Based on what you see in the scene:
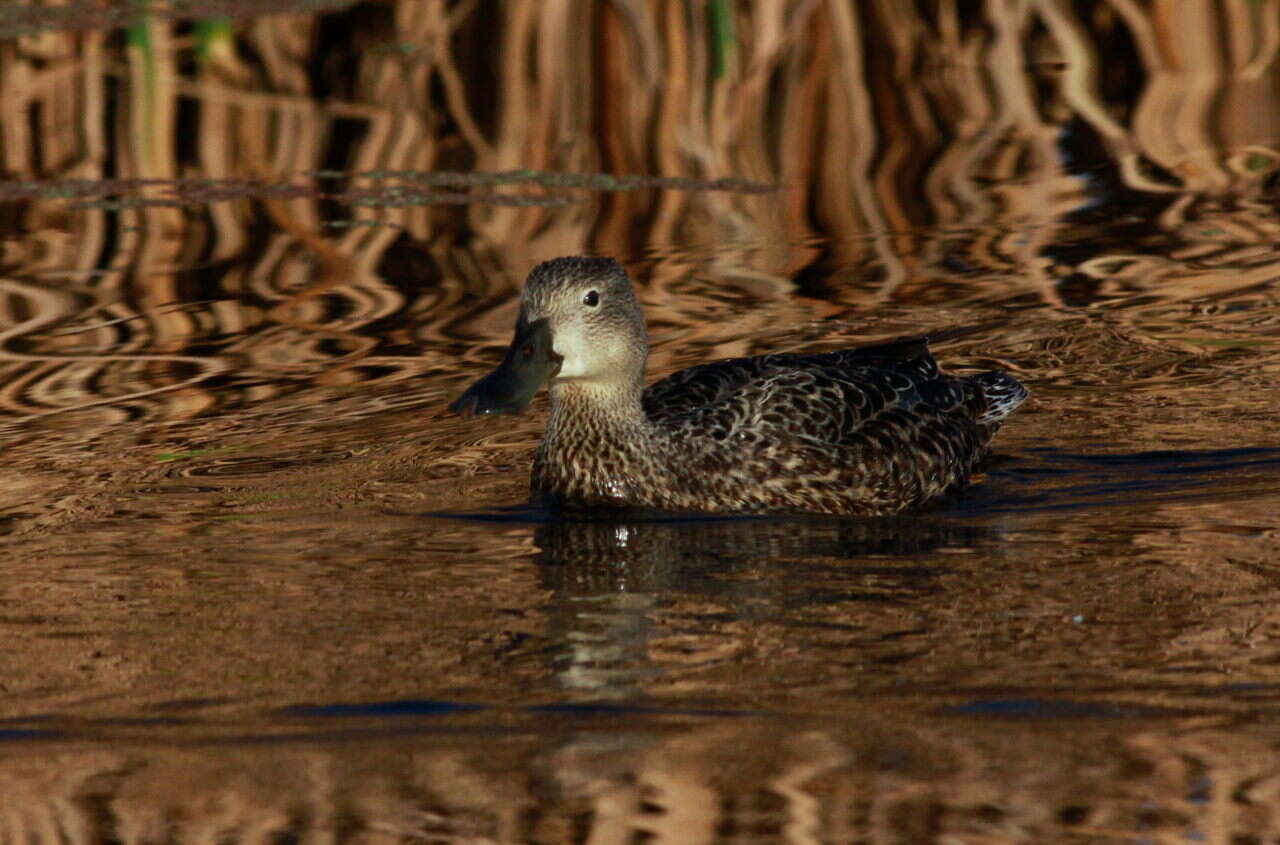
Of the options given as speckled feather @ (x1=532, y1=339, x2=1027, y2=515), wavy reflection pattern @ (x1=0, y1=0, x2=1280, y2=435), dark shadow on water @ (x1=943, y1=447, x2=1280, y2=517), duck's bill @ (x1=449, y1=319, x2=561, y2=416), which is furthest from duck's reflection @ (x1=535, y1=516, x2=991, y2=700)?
wavy reflection pattern @ (x1=0, y1=0, x2=1280, y2=435)

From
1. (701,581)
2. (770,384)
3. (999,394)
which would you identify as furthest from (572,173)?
(701,581)

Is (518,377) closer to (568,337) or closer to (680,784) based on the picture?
(568,337)

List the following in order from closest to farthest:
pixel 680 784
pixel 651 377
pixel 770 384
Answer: pixel 680 784 < pixel 770 384 < pixel 651 377

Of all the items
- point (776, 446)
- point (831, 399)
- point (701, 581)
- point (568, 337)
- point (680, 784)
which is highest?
point (568, 337)

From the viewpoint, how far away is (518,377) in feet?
24.4

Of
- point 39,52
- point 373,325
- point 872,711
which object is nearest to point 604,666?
point 872,711

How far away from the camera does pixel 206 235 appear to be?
11414 mm

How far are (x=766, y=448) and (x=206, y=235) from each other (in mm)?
4626

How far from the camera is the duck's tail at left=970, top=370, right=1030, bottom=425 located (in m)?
8.41

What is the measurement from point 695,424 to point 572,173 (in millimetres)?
4621

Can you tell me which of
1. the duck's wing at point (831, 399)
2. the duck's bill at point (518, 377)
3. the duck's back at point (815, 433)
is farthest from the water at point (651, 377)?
the duck's bill at point (518, 377)

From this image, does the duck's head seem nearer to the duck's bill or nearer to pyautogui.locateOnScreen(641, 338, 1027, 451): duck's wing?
the duck's bill

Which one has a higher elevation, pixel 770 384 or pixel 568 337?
pixel 568 337

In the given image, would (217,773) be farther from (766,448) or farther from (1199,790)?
(766,448)
